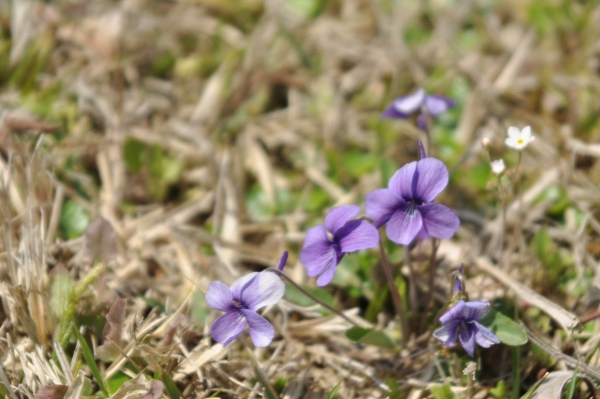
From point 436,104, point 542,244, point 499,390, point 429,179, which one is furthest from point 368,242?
point 542,244

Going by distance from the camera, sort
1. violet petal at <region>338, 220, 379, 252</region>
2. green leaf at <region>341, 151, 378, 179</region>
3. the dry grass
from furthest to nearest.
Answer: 1. green leaf at <region>341, 151, 378, 179</region>
2. the dry grass
3. violet petal at <region>338, 220, 379, 252</region>

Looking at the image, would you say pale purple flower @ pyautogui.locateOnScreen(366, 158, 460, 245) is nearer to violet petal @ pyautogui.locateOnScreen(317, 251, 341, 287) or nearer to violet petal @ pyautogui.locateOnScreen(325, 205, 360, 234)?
violet petal @ pyautogui.locateOnScreen(325, 205, 360, 234)

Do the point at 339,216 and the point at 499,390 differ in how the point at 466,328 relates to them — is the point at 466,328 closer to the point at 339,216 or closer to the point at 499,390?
the point at 499,390

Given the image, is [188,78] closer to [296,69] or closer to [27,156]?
[296,69]

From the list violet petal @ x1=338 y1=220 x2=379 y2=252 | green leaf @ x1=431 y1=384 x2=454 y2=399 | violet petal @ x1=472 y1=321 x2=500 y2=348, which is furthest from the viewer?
green leaf @ x1=431 y1=384 x2=454 y2=399

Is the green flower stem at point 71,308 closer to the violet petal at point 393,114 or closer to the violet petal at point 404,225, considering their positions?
the violet petal at point 404,225

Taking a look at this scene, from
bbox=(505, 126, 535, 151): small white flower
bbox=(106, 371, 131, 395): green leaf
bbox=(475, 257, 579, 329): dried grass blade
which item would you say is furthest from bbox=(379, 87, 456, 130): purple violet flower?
bbox=(106, 371, 131, 395): green leaf
